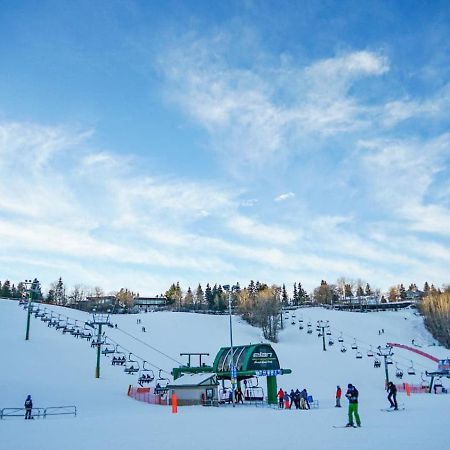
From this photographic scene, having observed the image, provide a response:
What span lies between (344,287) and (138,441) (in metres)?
180

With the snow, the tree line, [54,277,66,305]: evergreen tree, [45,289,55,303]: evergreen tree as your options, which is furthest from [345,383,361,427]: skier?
[54,277,66,305]: evergreen tree

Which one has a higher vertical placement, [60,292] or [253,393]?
[60,292]

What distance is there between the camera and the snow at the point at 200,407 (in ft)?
41.0

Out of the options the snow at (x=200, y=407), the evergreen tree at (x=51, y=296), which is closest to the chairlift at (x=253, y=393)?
the snow at (x=200, y=407)

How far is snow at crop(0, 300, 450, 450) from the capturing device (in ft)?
41.0

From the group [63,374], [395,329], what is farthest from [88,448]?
[395,329]

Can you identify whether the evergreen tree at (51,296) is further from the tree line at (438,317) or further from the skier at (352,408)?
the skier at (352,408)

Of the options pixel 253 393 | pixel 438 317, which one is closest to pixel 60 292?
pixel 438 317

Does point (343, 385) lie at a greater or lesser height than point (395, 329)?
lesser

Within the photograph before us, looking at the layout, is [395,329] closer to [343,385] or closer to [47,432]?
[343,385]

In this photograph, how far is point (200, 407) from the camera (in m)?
28.0

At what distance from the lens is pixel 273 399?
1259 inches

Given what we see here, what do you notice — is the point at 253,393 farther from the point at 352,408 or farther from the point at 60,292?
the point at 60,292

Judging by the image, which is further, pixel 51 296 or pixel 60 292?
pixel 60 292
